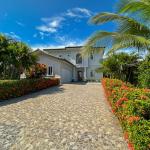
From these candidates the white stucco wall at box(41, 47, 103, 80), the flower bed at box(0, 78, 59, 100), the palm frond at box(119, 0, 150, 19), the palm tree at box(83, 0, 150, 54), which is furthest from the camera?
the white stucco wall at box(41, 47, 103, 80)

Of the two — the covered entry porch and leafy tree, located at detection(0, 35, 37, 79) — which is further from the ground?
leafy tree, located at detection(0, 35, 37, 79)

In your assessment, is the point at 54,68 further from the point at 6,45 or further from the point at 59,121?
the point at 59,121

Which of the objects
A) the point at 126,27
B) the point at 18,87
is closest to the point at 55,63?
the point at 18,87

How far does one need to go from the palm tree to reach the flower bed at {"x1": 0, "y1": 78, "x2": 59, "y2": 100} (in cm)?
670

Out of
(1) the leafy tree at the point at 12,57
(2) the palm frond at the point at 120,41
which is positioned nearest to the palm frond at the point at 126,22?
(2) the palm frond at the point at 120,41

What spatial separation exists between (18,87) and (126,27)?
9.03 m

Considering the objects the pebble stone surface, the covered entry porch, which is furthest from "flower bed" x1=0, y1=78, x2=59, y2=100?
the covered entry porch

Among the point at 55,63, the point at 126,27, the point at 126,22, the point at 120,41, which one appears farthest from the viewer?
the point at 55,63

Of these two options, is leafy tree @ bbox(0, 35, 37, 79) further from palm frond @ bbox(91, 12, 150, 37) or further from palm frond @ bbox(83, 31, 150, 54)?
palm frond @ bbox(91, 12, 150, 37)


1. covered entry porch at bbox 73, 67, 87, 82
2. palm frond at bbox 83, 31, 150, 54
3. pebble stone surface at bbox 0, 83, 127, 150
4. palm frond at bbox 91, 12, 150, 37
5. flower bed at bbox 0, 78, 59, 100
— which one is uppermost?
palm frond at bbox 91, 12, 150, 37

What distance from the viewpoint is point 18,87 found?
47.4ft

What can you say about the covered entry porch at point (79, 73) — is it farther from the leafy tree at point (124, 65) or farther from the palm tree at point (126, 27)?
the palm tree at point (126, 27)

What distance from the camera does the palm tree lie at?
26.5 feet

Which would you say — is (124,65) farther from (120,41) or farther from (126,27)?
(120,41)
